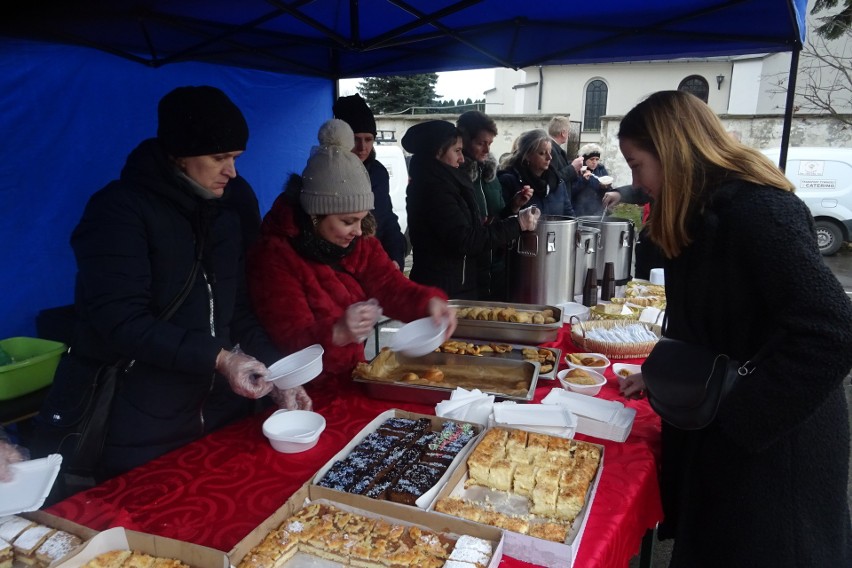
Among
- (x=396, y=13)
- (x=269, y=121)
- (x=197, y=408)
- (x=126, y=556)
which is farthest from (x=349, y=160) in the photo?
(x=269, y=121)

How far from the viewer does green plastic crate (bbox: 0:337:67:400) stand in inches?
107

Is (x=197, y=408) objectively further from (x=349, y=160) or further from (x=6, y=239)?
(x=6, y=239)

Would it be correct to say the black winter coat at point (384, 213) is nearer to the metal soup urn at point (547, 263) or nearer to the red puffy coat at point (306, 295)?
the metal soup urn at point (547, 263)

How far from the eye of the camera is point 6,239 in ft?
10.3

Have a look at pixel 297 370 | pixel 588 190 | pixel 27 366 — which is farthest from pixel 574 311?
pixel 588 190

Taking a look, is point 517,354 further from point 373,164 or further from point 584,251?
point 373,164

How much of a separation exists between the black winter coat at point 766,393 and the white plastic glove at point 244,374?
123cm

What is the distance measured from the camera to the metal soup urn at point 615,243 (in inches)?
136

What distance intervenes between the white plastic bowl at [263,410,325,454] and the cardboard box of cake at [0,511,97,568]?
546mm

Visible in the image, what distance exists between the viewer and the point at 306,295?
208cm

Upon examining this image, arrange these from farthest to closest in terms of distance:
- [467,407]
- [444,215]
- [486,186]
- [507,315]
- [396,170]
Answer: [396,170]
[486,186]
[444,215]
[507,315]
[467,407]


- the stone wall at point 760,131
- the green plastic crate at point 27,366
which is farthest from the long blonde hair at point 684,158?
the stone wall at point 760,131

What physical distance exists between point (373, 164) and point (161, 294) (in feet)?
7.00

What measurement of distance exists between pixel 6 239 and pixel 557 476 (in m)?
3.34
